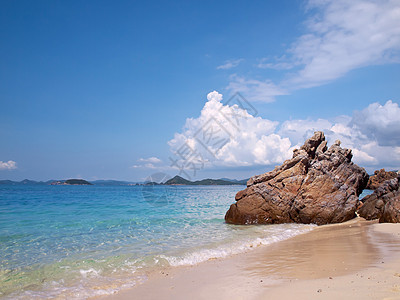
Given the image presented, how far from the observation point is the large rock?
704 inches

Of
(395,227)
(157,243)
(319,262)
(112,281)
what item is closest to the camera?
(112,281)

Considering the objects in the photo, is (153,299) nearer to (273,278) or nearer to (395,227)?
(273,278)

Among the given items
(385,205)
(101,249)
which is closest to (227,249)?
(101,249)

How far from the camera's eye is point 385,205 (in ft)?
56.4

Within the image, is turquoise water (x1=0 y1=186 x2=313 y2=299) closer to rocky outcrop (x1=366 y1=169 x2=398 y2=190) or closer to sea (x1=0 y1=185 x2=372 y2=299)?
sea (x1=0 y1=185 x2=372 y2=299)

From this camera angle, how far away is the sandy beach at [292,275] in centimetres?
580

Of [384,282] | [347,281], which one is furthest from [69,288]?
[384,282]

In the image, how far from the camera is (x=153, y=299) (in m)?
6.20

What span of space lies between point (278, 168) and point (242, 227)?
609 cm

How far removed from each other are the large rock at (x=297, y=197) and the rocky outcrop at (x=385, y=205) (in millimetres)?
1320

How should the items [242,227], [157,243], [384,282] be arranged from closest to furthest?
[384,282] < [157,243] < [242,227]

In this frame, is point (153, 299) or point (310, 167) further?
point (310, 167)

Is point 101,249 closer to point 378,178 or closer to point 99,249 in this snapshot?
point 99,249

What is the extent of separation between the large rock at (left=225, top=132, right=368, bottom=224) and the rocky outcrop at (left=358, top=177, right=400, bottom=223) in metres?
1.32
